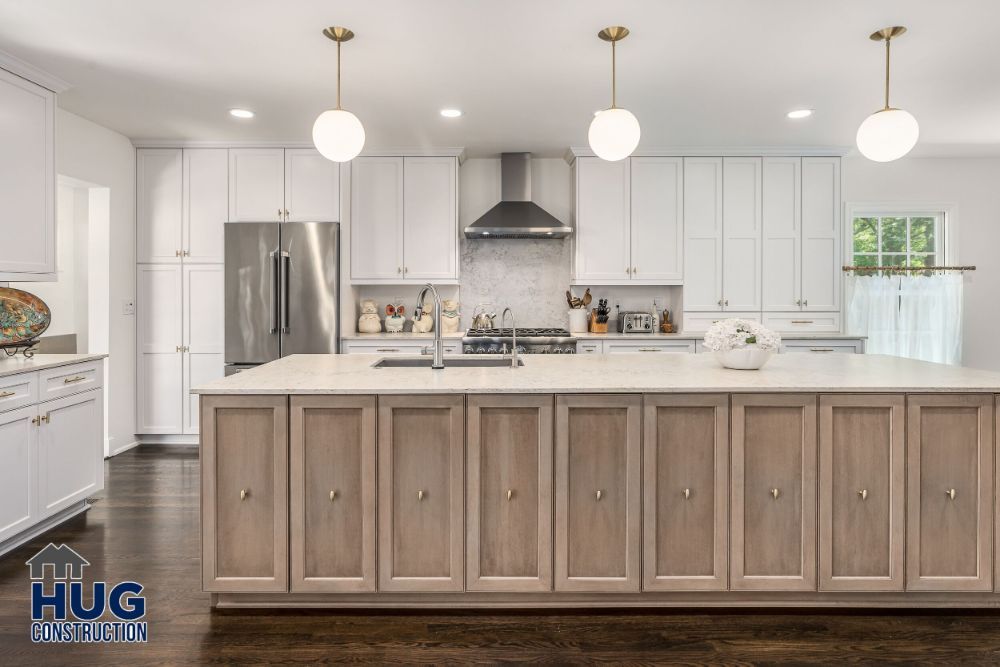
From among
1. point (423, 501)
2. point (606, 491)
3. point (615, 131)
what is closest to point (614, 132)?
point (615, 131)

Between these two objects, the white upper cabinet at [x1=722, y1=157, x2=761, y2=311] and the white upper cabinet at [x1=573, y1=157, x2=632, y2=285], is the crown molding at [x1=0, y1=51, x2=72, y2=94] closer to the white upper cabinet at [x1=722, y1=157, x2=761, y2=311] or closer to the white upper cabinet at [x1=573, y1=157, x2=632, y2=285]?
the white upper cabinet at [x1=573, y1=157, x2=632, y2=285]

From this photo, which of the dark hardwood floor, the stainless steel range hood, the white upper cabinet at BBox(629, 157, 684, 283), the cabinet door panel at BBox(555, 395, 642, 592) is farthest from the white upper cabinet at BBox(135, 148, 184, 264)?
the cabinet door panel at BBox(555, 395, 642, 592)

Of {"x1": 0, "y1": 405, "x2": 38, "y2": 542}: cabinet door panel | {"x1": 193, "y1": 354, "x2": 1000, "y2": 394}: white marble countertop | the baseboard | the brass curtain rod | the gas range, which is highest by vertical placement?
the brass curtain rod

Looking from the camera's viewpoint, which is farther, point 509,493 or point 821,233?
point 821,233

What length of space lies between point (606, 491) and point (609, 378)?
0.43 metres

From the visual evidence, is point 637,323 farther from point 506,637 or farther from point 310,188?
point 506,637

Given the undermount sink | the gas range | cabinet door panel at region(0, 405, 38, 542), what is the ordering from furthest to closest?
the gas range < the undermount sink < cabinet door panel at region(0, 405, 38, 542)

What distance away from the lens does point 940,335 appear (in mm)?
5074

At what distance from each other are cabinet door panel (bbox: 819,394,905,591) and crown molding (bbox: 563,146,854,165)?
3.16m

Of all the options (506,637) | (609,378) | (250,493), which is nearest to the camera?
(506,637)

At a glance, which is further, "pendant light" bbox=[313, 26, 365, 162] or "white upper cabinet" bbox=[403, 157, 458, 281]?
"white upper cabinet" bbox=[403, 157, 458, 281]

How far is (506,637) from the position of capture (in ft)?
6.86

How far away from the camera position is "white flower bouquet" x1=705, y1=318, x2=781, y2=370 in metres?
2.56

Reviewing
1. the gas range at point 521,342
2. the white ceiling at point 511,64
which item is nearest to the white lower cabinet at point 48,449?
the white ceiling at point 511,64
